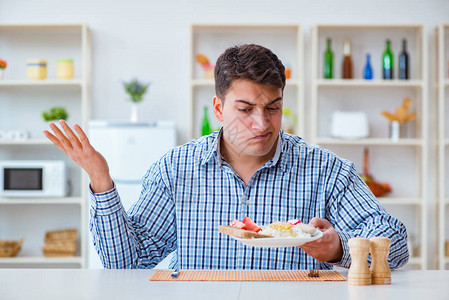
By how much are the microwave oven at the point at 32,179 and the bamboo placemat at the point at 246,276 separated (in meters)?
2.92

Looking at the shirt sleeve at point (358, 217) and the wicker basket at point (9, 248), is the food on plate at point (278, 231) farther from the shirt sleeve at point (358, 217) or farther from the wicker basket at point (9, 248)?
the wicker basket at point (9, 248)

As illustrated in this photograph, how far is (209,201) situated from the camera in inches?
75.5

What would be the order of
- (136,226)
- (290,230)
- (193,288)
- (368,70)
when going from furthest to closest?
1. (368,70)
2. (136,226)
3. (290,230)
4. (193,288)

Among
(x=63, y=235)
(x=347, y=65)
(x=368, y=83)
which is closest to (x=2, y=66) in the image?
(x=63, y=235)

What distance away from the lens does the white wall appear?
15.0ft

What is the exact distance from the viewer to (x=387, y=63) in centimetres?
441

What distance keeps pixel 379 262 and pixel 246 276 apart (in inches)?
13.2

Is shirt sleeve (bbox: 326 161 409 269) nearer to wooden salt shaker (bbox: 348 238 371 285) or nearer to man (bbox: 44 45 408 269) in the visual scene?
man (bbox: 44 45 408 269)

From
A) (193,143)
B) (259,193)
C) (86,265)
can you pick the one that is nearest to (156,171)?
(193,143)

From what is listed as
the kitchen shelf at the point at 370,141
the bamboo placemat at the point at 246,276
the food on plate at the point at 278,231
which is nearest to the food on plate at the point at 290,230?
the food on plate at the point at 278,231

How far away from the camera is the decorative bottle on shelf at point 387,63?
4.40 meters

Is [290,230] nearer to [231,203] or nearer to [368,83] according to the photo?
[231,203]

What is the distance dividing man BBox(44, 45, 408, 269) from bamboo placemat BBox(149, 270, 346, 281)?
0.27m

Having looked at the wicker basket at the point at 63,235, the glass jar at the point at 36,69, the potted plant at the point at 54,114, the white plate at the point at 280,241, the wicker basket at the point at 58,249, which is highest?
the glass jar at the point at 36,69
